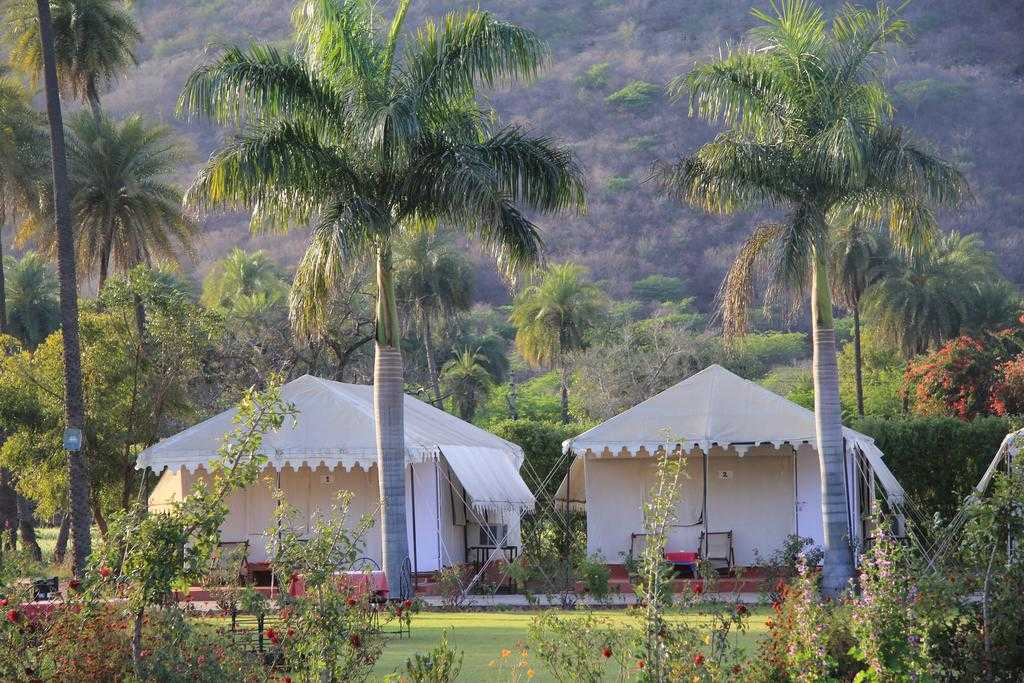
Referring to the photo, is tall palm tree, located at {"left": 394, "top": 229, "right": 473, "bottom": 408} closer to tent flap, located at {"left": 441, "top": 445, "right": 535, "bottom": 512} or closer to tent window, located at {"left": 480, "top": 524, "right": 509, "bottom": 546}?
tent window, located at {"left": 480, "top": 524, "right": 509, "bottom": 546}

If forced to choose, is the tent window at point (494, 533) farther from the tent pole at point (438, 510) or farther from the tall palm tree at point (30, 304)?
the tall palm tree at point (30, 304)

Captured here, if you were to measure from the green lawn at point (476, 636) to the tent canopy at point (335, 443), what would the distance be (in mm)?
3486

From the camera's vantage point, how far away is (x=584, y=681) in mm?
10367

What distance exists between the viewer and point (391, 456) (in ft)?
67.4

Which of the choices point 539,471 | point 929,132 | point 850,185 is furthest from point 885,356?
point 929,132

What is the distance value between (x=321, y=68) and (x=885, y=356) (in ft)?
124

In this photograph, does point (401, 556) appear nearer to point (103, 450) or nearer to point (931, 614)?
point (103, 450)

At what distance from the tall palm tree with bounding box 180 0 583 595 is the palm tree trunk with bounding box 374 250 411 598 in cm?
2

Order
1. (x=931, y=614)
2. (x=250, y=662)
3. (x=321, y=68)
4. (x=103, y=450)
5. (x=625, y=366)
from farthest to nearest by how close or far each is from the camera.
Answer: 1. (x=625, y=366)
2. (x=103, y=450)
3. (x=321, y=68)
4. (x=250, y=662)
5. (x=931, y=614)

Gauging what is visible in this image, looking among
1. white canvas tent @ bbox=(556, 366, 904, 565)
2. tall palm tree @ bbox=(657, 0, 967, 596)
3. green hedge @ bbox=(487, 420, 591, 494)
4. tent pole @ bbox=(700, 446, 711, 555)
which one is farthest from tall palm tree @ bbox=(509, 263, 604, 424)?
tall palm tree @ bbox=(657, 0, 967, 596)

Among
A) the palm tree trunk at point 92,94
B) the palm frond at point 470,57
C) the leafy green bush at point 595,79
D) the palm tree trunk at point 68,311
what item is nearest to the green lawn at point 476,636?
the palm tree trunk at point 68,311

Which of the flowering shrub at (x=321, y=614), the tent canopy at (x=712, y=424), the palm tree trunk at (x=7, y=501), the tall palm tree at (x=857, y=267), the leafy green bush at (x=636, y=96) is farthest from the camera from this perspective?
the leafy green bush at (x=636, y=96)

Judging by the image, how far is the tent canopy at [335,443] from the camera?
72.7ft

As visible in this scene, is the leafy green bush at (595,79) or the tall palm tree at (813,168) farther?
the leafy green bush at (595,79)
